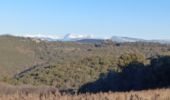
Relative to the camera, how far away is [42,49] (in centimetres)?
17175

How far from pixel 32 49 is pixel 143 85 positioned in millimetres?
144384

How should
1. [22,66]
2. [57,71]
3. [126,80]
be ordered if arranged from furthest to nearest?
1. [22,66]
2. [57,71]
3. [126,80]

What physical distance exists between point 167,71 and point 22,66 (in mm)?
110997

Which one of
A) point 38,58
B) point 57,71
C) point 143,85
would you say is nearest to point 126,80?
point 143,85

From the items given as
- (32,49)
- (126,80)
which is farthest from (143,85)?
(32,49)

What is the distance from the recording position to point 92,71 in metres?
80.5

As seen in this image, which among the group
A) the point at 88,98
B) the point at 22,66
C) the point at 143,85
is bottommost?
the point at 22,66

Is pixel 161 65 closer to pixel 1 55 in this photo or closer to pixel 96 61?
pixel 96 61

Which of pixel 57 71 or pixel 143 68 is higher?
pixel 143 68

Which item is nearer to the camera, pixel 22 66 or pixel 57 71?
pixel 57 71

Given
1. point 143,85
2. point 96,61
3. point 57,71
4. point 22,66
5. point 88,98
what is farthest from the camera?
point 22,66

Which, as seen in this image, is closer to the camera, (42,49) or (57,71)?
(57,71)

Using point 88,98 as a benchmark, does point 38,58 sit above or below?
below

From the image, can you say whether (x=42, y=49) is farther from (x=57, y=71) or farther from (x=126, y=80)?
(x=126, y=80)
